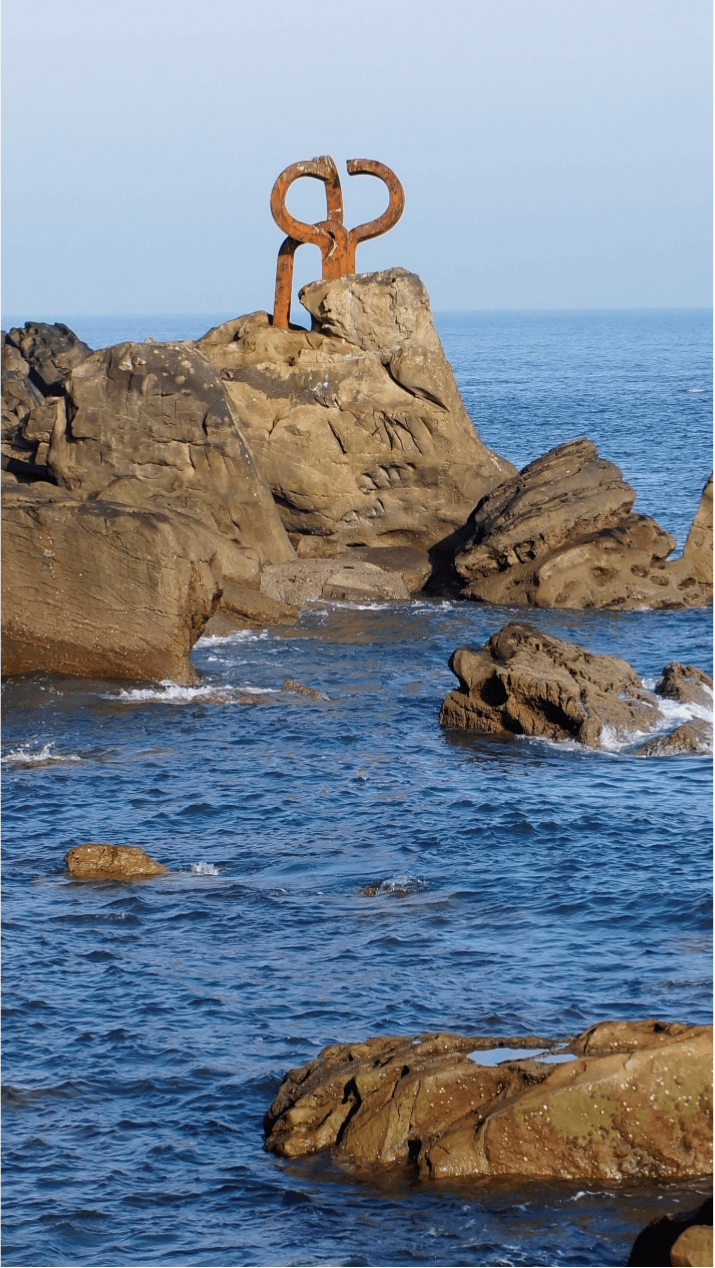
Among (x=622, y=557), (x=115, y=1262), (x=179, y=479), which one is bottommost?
(x=115, y=1262)

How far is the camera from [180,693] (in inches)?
1082

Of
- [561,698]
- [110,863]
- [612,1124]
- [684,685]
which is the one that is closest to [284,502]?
[684,685]

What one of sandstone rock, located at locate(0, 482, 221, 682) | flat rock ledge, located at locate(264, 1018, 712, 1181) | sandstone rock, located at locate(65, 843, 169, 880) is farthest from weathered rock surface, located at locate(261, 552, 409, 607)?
flat rock ledge, located at locate(264, 1018, 712, 1181)

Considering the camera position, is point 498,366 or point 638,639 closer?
point 638,639

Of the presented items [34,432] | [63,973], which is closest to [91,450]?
[34,432]

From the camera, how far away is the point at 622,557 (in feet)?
115

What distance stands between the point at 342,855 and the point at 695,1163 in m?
8.70

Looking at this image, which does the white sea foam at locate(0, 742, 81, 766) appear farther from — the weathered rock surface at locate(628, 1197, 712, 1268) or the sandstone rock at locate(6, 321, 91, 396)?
the sandstone rock at locate(6, 321, 91, 396)

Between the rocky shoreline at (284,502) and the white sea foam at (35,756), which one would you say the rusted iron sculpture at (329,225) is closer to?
the rocky shoreline at (284,502)

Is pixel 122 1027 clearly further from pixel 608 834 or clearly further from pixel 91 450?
pixel 91 450

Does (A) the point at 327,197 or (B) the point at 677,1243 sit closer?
(B) the point at 677,1243

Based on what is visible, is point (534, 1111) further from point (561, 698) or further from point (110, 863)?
point (561, 698)

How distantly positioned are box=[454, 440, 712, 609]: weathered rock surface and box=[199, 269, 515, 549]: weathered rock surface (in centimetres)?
348

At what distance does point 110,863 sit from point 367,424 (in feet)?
72.9
